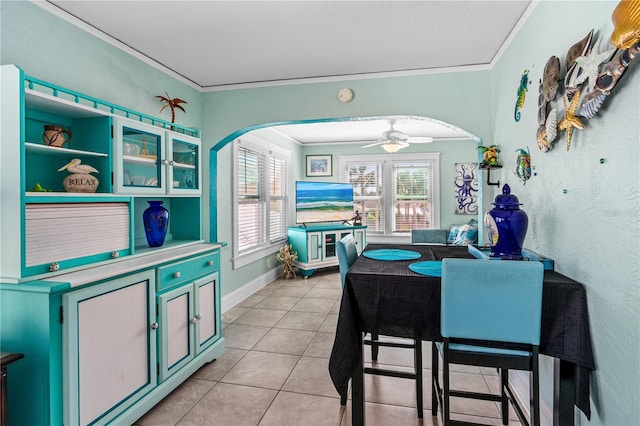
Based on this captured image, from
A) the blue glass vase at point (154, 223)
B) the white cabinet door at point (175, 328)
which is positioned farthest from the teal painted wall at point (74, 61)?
the white cabinet door at point (175, 328)

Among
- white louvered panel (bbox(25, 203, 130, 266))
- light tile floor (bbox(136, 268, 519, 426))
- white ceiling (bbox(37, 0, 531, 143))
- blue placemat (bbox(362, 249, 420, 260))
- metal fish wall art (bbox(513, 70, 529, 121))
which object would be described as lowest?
light tile floor (bbox(136, 268, 519, 426))

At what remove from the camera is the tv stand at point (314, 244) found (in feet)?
18.7

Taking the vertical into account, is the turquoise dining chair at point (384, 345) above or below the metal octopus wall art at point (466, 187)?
below

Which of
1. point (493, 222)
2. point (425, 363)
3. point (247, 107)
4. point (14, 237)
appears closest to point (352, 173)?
point (247, 107)

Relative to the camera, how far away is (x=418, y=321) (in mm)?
1732

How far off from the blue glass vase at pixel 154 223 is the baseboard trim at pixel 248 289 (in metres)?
1.36

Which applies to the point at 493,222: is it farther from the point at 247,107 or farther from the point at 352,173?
the point at 352,173

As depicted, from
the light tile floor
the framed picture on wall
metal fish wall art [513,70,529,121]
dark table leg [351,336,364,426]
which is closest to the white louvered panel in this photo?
the light tile floor

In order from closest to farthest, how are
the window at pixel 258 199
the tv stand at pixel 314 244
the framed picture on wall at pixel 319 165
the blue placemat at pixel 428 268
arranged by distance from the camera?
the blue placemat at pixel 428 268
the window at pixel 258 199
the tv stand at pixel 314 244
the framed picture on wall at pixel 319 165

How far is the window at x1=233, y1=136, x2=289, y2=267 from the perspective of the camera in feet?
14.6

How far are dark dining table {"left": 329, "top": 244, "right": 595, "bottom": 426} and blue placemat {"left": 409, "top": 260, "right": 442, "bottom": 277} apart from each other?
42mm

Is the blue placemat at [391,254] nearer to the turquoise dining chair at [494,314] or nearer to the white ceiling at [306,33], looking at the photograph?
the turquoise dining chair at [494,314]

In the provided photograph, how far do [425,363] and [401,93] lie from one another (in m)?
2.30

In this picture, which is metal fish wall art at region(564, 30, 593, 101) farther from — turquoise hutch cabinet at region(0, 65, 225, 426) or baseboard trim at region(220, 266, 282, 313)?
baseboard trim at region(220, 266, 282, 313)
